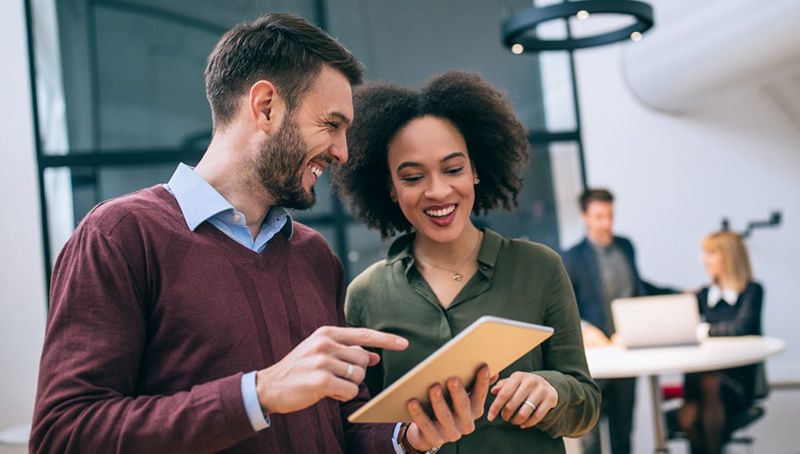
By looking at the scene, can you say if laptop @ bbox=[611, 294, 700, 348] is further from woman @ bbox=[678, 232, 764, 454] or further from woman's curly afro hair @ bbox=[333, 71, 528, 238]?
woman's curly afro hair @ bbox=[333, 71, 528, 238]

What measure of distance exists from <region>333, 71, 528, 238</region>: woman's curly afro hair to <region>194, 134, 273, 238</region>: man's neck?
520 mm

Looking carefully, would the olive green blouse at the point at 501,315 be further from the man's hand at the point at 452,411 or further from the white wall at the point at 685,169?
the white wall at the point at 685,169

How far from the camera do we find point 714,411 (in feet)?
13.9

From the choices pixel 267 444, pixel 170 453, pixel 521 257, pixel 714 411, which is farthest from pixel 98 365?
pixel 714 411

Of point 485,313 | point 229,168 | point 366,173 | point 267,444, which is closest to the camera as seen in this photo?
point 267,444

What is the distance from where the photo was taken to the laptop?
11.9ft

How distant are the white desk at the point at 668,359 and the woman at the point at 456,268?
4.55ft

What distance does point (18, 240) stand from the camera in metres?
5.12

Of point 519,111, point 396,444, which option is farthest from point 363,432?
point 519,111

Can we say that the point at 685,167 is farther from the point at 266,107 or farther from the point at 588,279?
the point at 266,107

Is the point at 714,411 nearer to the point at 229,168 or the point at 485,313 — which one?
the point at 485,313

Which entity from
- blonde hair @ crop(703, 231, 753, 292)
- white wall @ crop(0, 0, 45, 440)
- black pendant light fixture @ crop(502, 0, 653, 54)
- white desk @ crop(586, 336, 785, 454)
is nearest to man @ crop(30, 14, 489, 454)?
white desk @ crop(586, 336, 785, 454)

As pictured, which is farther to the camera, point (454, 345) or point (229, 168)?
point (229, 168)

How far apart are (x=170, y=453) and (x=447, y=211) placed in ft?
2.90
